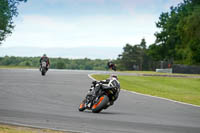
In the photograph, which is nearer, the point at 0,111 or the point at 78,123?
the point at 78,123

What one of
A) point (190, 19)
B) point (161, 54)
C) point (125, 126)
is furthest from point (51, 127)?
point (161, 54)

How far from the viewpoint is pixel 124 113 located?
45.2 feet

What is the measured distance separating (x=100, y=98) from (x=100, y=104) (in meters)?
0.17

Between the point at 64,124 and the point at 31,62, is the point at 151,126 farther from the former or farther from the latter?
the point at 31,62

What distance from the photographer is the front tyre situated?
42.9ft

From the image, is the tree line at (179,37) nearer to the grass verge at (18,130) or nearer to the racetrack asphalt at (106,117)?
the racetrack asphalt at (106,117)

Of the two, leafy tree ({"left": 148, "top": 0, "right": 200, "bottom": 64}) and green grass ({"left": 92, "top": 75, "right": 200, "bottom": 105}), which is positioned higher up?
leafy tree ({"left": 148, "top": 0, "right": 200, "bottom": 64})

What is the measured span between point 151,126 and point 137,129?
70 cm

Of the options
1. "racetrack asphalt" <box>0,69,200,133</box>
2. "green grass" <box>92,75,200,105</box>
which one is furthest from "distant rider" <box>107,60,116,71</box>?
"green grass" <box>92,75,200,105</box>

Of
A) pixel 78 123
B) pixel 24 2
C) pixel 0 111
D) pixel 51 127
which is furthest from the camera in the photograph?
pixel 24 2

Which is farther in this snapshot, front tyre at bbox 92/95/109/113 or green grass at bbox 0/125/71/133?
front tyre at bbox 92/95/109/113

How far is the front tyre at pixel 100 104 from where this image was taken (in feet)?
42.9

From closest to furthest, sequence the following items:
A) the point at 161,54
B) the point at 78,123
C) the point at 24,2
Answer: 1. the point at 78,123
2. the point at 24,2
3. the point at 161,54

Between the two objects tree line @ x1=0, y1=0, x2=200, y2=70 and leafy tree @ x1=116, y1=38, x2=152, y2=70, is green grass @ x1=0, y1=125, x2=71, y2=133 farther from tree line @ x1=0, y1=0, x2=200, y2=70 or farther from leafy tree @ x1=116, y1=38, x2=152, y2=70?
leafy tree @ x1=116, y1=38, x2=152, y2=70
